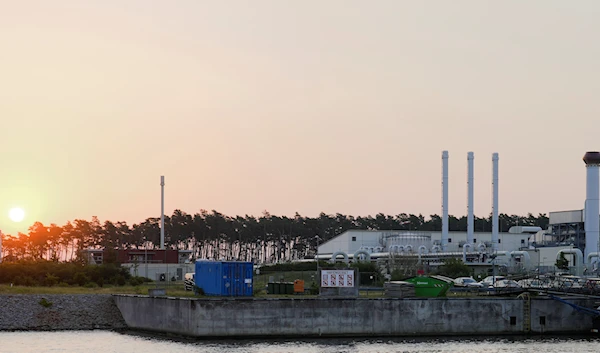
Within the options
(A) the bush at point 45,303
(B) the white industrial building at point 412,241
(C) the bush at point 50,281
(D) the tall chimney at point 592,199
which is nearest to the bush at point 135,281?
(C) the bush at point 50,281

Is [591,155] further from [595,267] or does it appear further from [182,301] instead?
[182,301]

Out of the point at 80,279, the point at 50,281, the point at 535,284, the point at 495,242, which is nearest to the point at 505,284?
the point at 535,284

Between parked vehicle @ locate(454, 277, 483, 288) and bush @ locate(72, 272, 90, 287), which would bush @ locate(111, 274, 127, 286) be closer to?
bush @ locate(72, 272, 90, 287)

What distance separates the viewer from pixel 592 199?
5153 inches

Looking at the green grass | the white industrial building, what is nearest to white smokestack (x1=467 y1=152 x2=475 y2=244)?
the white industrial building

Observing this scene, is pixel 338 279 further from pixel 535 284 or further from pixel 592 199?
pixel 592 199

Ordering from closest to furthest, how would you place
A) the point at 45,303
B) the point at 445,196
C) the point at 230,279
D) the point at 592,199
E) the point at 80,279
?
1. the point at 230,279
2. the point at 45,303
3. the point at 80,279
4. the point at 592,199
5. the point at 445,196

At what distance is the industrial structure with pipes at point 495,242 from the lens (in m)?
131

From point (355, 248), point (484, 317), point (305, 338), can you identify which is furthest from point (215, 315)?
point (355, 248)

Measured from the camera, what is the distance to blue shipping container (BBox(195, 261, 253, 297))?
7250cm

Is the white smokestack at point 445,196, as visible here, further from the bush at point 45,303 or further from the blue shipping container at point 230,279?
the bush at point 45,303

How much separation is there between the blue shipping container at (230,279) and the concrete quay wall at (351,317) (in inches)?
204

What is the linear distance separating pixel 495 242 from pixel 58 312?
89.7 m

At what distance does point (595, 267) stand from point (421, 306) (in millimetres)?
62947
